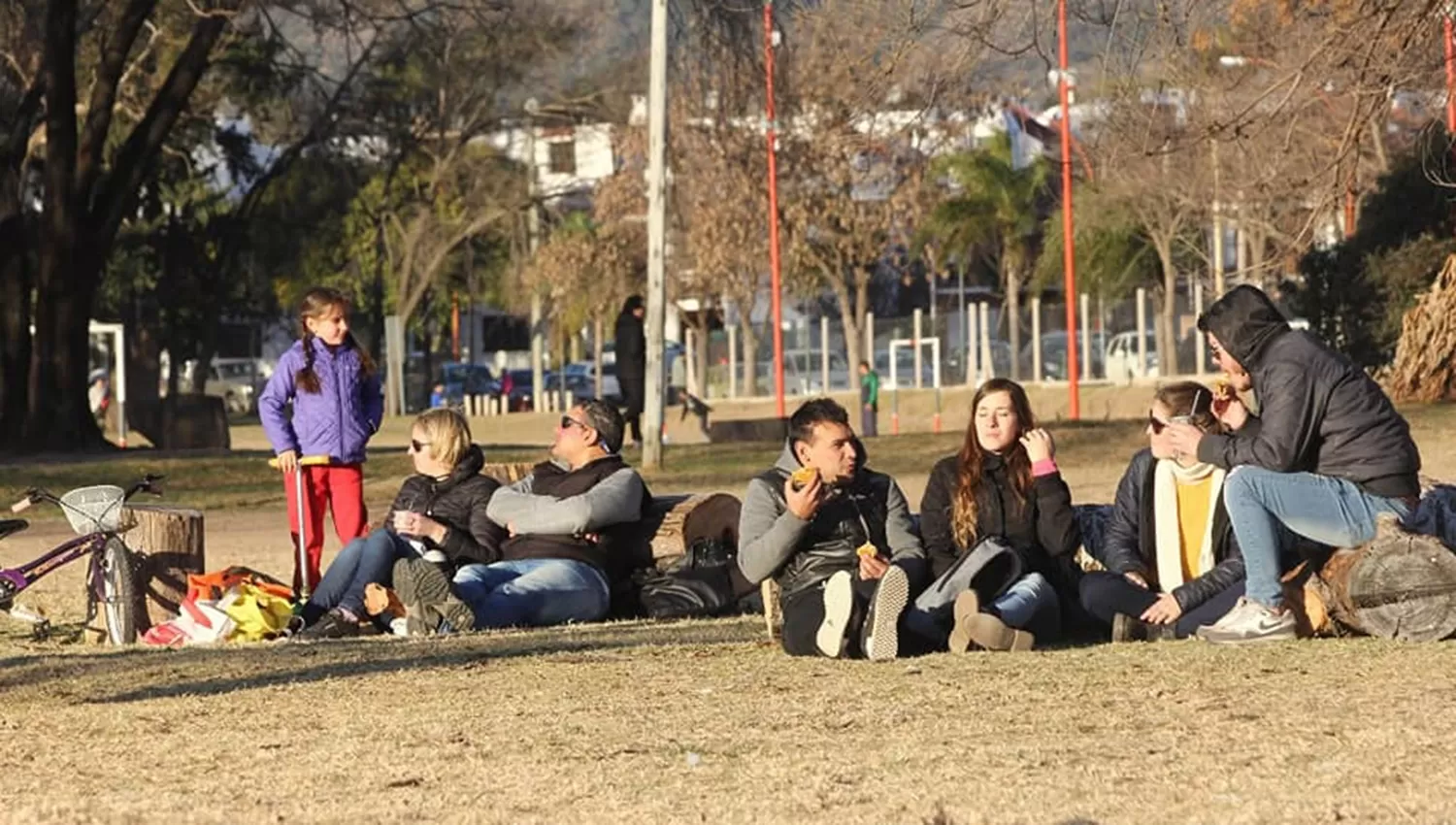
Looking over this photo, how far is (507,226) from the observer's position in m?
66.1

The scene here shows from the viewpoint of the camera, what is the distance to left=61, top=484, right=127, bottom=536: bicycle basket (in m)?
12.1

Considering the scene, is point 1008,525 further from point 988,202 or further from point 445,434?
point 988,202

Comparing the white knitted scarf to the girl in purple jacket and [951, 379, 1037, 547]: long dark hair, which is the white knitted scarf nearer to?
[951, 379, 1037, 547]: long dark hair

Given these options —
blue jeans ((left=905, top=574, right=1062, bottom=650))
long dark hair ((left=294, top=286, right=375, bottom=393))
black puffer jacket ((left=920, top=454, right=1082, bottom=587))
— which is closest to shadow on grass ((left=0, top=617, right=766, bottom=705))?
black puffer jacket ((left=920, top=454, right=1082, bottom=587))

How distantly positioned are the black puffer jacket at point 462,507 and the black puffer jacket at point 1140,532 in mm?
2923

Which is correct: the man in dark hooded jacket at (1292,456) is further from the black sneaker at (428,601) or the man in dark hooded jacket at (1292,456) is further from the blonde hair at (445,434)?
the blonde hair at (445,434)

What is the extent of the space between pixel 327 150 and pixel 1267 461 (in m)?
43.4

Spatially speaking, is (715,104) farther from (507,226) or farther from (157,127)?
(507,226)

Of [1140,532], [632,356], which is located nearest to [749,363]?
[632,356]

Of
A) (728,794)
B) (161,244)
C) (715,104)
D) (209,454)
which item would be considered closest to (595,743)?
(728,794)

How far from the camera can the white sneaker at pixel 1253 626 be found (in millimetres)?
10062

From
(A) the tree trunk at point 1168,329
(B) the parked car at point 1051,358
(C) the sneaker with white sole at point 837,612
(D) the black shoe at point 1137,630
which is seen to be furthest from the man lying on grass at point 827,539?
(B) the parked car at point 1051,358

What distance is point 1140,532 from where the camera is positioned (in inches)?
430

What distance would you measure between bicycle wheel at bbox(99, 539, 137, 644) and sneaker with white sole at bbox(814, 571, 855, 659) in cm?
370
